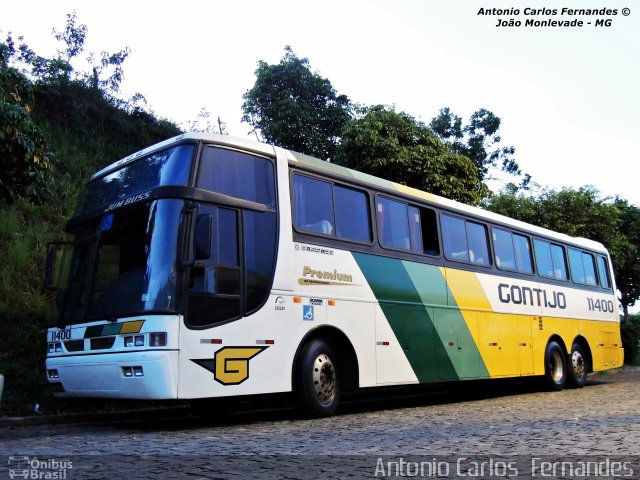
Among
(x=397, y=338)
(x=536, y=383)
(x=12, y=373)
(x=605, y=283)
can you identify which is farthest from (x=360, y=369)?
(x=605, y=283)

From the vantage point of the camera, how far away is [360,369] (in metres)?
8.71

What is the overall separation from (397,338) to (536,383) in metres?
6.64

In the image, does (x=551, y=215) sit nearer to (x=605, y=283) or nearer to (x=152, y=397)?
(x=605, y=283)

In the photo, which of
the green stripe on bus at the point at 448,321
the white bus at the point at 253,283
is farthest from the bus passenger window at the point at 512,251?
the green stripe on bus at the point at 448,321

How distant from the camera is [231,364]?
713 centimetres

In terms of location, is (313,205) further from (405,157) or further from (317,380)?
(405,157)

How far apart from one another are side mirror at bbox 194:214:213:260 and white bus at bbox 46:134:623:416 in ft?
0.08

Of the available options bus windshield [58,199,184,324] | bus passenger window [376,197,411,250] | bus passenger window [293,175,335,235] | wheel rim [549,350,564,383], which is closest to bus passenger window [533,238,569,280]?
wheel rim [549,350,564,383]

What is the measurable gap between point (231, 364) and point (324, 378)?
5.26 feet

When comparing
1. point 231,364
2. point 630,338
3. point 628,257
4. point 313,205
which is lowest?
point 231,364

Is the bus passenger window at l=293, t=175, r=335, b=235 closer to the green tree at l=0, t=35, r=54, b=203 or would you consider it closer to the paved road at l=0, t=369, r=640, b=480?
the paved road at l=0, t=369, r=640, b=480

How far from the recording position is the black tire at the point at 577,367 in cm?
1440

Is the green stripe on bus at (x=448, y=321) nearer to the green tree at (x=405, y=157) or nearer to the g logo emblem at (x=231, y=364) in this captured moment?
the g logo emblem at (x=231, y=364)

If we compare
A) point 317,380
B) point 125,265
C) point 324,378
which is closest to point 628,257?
point 324,378
